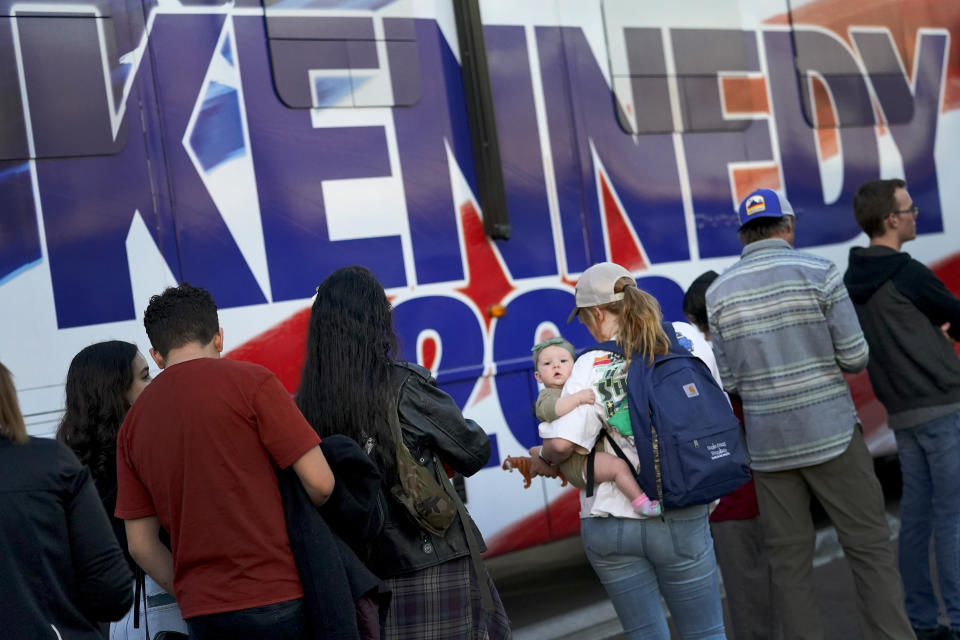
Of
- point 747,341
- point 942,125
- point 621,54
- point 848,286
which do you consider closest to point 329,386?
point 747,341

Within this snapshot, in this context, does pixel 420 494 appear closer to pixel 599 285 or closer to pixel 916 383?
pixel 599 285

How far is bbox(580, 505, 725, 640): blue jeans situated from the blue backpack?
0.33ft

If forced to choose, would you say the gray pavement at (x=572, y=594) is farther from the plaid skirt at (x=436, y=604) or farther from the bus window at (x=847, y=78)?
the bus window at (x=847, y=78)

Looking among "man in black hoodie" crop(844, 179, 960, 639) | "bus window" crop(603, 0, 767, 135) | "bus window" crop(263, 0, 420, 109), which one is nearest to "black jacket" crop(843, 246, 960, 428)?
"man in black hoodie" crop(844, 179, 960, 639)

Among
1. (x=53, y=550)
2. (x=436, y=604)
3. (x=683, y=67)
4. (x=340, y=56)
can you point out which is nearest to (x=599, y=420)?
(x=436, y=604)

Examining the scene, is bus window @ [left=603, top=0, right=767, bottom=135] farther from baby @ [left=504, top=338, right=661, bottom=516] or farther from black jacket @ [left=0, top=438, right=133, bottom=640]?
black jacket @ [left=0, top=438, right=133, bottom=640]

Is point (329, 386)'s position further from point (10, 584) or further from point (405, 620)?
point (10, 584)

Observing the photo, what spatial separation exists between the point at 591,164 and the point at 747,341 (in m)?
1.70

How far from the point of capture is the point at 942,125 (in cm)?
662

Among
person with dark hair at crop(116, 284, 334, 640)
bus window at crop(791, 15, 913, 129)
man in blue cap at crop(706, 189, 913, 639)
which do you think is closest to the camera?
person with dark hair at crop(116, 284, 334, 640)

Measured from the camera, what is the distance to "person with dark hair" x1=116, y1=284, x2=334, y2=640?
261 centimetres

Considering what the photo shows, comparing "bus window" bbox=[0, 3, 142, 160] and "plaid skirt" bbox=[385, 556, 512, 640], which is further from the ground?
"bus window" bbox=[0, 3, 142, 160]

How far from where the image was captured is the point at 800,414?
3969mm

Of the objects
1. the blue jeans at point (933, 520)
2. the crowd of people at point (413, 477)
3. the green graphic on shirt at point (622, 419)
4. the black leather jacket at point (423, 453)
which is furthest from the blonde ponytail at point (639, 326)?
the blue jeans at point (933, 520)
